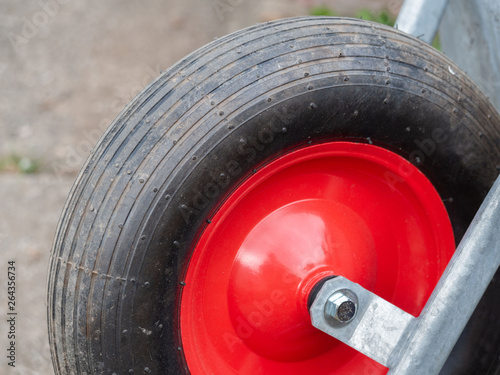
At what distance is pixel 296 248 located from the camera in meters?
1.40

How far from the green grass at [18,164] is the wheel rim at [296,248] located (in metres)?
2.06

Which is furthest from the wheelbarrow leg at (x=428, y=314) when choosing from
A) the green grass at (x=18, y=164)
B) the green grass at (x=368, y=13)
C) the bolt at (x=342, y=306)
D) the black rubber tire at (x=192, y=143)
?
the green grass at (x=368, y=13)

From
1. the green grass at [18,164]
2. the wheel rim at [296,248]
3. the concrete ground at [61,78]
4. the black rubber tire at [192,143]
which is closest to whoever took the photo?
the black rubber tire at [192,143]

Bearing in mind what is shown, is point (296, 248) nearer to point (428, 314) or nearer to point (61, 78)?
point (428, 314)

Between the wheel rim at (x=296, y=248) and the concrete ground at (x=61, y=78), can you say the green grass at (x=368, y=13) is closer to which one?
the concrete ground at (x=61, y=78)

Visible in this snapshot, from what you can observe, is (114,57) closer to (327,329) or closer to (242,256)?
(242,256)

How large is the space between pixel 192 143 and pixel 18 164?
86.6 inches

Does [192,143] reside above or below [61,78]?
below

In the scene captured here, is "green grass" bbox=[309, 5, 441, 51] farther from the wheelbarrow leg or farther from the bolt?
the bolt

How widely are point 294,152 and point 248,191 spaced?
0.15 m

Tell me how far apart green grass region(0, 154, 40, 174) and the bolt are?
2.31 meters

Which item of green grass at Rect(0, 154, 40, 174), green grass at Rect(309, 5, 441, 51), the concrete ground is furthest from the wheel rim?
green grass at Rect(309, 5, 441, 51)

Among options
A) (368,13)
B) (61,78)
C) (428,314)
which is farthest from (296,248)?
(368,13)

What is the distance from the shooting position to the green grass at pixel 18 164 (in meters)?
3.04
